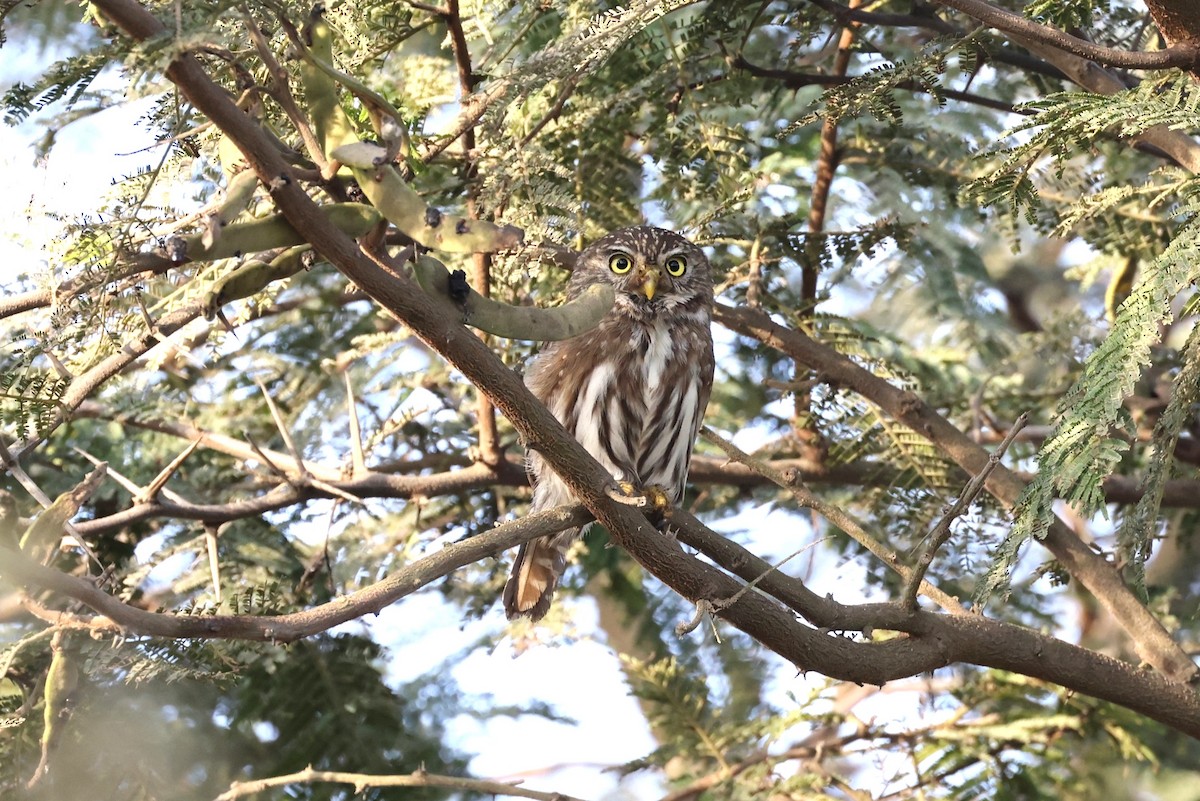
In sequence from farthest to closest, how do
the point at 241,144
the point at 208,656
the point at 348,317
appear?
the point at 348,317, the point at 208,656, the point at 241,144

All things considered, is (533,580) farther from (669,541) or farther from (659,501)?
(669,541)

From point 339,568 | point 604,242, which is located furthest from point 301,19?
point 339,568

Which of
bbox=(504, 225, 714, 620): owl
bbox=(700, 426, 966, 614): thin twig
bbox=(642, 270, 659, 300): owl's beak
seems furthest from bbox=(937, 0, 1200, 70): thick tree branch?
bbox=(642, 270, 659, 300): owl's beak

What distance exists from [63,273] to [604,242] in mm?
2536

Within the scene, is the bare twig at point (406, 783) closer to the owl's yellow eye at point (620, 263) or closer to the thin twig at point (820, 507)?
the thin twig at point (820, 507)

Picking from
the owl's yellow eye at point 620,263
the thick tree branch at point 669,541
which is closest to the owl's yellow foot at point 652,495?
the thick tree branch at point 669,541

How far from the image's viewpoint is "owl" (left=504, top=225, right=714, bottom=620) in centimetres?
471

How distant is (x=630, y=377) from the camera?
473cm

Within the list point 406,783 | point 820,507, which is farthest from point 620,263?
point 406,783

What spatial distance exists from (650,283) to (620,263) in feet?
0.68

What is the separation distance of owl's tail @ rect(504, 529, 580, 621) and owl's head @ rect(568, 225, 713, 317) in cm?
91

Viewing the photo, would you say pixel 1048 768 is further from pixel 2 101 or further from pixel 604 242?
pixel 2 101

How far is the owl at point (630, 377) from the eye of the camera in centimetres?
471

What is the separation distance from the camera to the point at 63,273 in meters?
2.83
